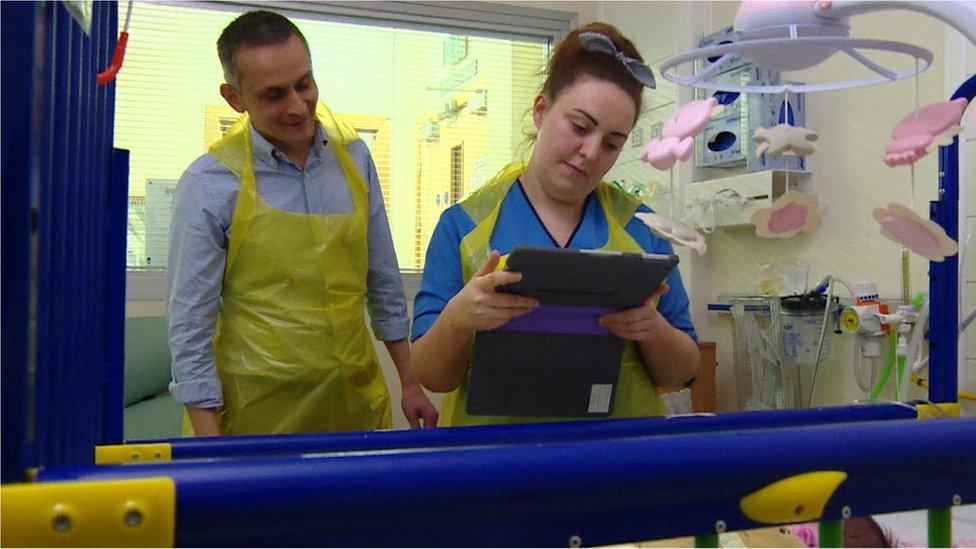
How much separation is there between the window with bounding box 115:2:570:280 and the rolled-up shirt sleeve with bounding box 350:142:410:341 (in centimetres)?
197

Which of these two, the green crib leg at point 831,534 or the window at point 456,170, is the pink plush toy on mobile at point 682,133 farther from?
the window at point 456,170

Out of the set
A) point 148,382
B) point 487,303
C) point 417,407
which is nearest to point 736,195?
point 417,407

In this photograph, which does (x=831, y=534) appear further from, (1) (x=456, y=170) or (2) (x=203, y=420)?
(1) (x=456, y=170)

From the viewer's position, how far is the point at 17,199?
0.57 metres

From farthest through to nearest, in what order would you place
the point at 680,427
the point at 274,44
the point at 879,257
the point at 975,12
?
1. the point at 879,257
2. the point at 274,44
3. the point at 680,427
4. the point at 975,12

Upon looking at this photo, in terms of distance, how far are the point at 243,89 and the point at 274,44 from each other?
0.32ft

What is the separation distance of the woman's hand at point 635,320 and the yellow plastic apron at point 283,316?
0.61m

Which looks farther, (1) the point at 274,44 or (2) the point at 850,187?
(2) the point at 850,187

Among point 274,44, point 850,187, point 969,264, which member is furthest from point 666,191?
point 274,44

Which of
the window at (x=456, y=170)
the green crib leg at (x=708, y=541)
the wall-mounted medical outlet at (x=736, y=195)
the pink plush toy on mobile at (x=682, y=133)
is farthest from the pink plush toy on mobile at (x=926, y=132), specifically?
the window at (x=456, y=170)

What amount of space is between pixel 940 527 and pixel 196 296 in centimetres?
108

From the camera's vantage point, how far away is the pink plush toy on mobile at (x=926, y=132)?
2.92 ft

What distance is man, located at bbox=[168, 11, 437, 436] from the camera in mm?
1382

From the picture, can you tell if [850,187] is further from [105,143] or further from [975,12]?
[105,143]
